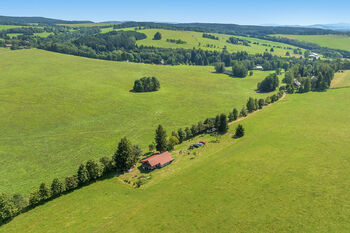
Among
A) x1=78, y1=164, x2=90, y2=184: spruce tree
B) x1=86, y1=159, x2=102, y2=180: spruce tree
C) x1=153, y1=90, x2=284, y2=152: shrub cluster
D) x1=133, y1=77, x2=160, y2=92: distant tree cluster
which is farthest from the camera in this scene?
x1=133, y1=77, x2=160, y2=92: distant tree cluster

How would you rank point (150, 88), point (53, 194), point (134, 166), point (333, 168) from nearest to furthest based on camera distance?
point (53, 194)
point (333, 168)
point (134, 166)
point (150, 88)

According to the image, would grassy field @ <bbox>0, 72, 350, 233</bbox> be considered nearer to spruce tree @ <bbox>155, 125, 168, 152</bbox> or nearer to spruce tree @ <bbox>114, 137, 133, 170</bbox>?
spruce tree @ <bbox>114, 137, 133, 170</bbox>

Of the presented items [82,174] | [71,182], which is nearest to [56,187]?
[71,182]

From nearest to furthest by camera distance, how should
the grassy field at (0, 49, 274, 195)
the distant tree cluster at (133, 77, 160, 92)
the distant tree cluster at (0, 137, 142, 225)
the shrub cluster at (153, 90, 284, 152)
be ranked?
the distant tree cluster at (0, 137, 142, 225), the grassy field at (0, 49, 274, 195), the shrub cluster at (153, 90, 284, 152), the distant tree cluster at (133, 77, 160, 92)

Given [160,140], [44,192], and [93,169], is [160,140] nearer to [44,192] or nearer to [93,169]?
[93,169]

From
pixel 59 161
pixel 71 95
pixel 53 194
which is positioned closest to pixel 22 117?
pixel 71 95

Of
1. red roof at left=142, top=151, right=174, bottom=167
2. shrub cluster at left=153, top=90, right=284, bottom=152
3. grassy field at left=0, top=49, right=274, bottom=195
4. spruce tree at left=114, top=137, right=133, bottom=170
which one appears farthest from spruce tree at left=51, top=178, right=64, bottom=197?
shrub cluster at left=153, top=90, right=284, bottom=152

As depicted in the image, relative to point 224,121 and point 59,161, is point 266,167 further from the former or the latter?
point 59,161
